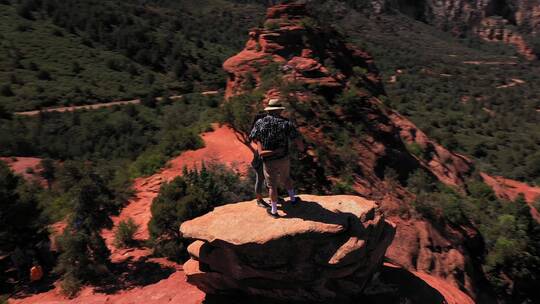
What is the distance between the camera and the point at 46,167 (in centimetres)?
2417

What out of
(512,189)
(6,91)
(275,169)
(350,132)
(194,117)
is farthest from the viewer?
(6,91)

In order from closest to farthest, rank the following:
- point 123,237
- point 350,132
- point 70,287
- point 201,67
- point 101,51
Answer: point 70,287 < point 123,237 < point 350,132 < point 101,51 < point 201,67

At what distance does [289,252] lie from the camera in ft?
24.2

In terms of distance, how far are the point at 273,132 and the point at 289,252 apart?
245 centimetres

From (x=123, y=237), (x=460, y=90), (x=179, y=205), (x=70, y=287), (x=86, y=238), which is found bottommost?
(x=460, y=90)

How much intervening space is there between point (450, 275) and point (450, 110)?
43.0m

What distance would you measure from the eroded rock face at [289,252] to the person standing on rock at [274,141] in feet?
2.90

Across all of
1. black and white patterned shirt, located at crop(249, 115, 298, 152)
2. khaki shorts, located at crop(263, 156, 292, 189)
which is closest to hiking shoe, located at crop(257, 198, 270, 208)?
khaki shorts, located at crop(263, 156, 292, 189)

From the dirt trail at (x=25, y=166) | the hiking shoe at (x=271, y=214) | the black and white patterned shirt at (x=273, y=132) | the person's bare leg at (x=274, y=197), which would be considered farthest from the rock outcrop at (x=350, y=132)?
the dirt trail at (x=25, y=166)

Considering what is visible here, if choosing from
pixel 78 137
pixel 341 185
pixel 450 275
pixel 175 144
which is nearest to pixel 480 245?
pixel 450 275

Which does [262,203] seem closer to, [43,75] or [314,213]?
[314,213]

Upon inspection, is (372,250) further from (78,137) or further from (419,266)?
(78,137)

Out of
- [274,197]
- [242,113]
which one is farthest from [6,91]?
[274,197]

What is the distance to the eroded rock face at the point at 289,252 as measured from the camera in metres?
7.38
